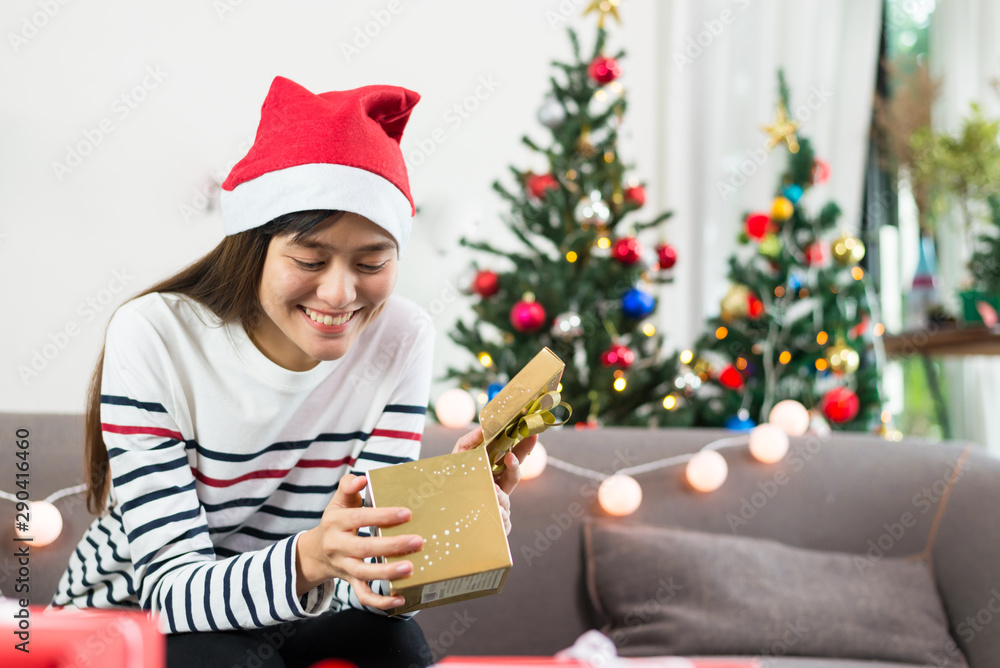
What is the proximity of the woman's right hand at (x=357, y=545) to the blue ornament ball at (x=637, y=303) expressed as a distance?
4.36 feet

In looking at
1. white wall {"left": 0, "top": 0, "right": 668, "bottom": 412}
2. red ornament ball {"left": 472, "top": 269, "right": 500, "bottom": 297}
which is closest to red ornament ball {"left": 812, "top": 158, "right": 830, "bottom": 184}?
red ornament ball {"left": 472, "top": 269, "right": 500, "bottom": 297}

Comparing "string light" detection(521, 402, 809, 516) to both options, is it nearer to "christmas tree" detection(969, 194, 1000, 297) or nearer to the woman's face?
the woman's face

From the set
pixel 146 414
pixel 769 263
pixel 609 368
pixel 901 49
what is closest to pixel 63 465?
pixel 146 414

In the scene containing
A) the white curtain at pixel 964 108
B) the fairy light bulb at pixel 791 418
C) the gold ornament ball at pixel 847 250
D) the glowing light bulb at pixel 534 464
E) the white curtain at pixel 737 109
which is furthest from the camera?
the white curtain at pixel 737 109

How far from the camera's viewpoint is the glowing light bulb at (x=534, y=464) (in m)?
1.44

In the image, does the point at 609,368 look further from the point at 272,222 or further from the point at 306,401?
the point at 272,222

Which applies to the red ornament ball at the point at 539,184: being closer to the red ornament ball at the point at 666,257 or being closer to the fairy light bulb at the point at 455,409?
the red ornament ball at the point at 666,257

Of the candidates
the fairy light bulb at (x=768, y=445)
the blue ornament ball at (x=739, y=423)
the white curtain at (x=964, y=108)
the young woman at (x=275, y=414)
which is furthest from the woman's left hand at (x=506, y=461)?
the white curtain at (x=964, y=108)

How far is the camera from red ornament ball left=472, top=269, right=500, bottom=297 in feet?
6.44

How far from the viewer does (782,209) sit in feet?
7.31

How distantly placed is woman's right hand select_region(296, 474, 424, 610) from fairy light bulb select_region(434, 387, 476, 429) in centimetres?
92

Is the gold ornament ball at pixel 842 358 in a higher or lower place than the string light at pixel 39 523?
higher

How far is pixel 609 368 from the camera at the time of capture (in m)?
1.89

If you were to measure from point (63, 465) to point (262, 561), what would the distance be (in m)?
0.74
